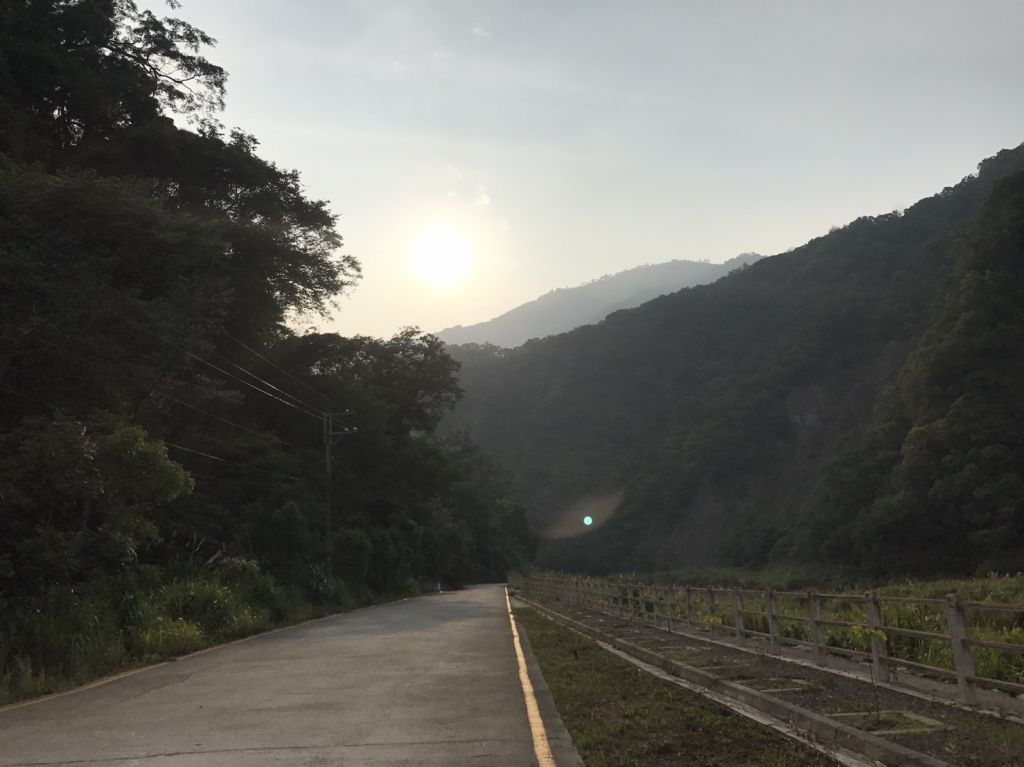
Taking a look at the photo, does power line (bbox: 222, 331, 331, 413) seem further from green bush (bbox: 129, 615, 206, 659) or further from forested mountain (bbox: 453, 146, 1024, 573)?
forested mountain (bbox: 453, 146, 1024, 573)

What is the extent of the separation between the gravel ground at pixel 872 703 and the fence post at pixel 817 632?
0.27 meters

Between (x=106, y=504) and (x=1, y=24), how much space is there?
17999mm

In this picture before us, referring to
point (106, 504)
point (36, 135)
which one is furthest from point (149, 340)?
point (36, 135)

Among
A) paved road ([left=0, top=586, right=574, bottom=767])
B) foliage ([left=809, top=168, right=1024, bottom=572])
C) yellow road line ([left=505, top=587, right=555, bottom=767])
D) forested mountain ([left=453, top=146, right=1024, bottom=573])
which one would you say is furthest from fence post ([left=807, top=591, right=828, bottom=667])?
forested mountain ([left=453, top=146, right=1024, bottom=573])

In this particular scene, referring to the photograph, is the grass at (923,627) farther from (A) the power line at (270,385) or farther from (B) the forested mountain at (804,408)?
(B) the forested mountain at (804,408)

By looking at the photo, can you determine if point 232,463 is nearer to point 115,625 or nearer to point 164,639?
point 115,625

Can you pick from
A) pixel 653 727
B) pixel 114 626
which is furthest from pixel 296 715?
pixel 114 626

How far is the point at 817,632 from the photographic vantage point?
10.8 m

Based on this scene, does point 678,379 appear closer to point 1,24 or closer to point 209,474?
point 209,474

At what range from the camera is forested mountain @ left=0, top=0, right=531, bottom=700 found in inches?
602

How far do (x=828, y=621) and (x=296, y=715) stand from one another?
6.63 m

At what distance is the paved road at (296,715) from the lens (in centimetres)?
681

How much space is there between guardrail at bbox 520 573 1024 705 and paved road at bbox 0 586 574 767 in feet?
12.7

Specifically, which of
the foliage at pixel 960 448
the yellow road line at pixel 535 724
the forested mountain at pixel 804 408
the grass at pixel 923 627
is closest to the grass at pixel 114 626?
the yellow road line at pixel 535 724
